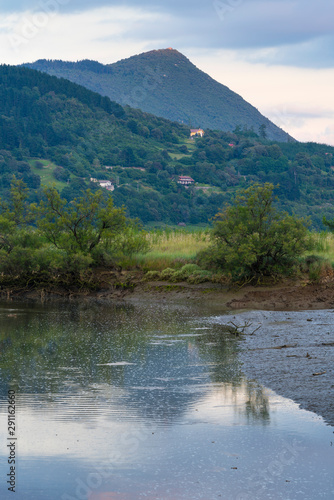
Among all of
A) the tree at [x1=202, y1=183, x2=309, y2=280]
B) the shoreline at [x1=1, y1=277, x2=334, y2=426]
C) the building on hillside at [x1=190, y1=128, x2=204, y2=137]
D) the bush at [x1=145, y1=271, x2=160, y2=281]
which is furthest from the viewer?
the building on hillside at [x1=190, y1=128, x2=204, y2=137]

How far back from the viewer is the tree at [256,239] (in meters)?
19.8

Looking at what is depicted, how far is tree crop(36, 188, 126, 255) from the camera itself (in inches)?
927

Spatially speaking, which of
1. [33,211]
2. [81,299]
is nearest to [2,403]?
[81,299]

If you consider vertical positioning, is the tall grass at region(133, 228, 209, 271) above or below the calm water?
above

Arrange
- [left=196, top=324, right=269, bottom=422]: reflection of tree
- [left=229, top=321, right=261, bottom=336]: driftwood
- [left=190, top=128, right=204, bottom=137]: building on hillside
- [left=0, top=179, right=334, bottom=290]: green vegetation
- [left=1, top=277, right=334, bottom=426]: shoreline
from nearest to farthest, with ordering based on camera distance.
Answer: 1. [left=196, top=324, right=269, bottom=422]: reflection of tree
2. [left=1, top=277, right=334, bottom=426]: shoreline
3. [left=229, top=321, right=261, bottom=336]: driftwood
4. [left=0, top=179, right=334, bottom=290]: green vegetation
5. [left=190, top=128, right=204, bottom=137]: building on hillside

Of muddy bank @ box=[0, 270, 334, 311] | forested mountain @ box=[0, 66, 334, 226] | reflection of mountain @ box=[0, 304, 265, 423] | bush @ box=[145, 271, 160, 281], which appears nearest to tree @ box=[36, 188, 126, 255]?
muddy bank @ box=[0, 270, 334, 311]

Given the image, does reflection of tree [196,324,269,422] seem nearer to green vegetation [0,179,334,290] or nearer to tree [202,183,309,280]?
tree [202,183,309,280]

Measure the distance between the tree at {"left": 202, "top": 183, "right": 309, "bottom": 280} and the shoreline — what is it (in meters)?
0.78

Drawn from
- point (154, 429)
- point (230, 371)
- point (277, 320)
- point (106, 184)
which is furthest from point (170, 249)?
point (106, 184)

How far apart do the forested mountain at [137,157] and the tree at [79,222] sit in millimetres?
66365

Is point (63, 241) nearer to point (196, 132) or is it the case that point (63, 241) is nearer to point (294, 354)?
point (294, 354)

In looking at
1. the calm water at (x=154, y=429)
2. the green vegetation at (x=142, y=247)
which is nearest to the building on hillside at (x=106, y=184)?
the green vegetation at (x=142, y=247)

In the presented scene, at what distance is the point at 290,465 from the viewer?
642 centimetres

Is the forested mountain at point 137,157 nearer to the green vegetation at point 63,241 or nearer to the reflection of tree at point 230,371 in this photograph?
the green vegetation at point 63,241
